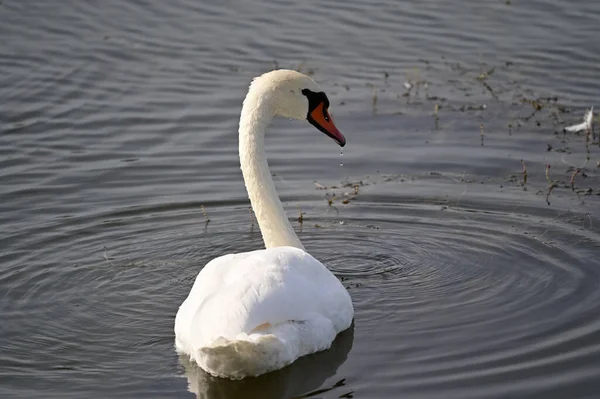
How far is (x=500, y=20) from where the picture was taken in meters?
15.1

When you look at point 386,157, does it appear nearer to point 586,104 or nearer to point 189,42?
point 586,104

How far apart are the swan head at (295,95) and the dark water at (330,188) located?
110 cm

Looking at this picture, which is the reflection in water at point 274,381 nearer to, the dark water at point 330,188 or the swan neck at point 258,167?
the dark water at point 330,188

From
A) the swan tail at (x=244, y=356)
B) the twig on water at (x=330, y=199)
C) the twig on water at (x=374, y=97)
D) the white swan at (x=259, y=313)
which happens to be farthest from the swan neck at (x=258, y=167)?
the twig on water at (x=374, y=97)

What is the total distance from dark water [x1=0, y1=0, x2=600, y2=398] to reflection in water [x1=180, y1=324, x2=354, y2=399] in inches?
0.5

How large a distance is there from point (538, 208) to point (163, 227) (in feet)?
9.97

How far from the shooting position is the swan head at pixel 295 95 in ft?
26.9

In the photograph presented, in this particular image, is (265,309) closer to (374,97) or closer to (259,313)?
(259,313)

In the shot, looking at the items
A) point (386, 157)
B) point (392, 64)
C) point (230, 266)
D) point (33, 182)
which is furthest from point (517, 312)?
point (392, 64)

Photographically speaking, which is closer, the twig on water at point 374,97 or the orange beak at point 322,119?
the orange beak at point 322,119

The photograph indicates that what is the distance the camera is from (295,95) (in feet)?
27.1

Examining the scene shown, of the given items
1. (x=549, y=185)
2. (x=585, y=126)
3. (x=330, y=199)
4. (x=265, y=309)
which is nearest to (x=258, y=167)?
(x=330, y=199)

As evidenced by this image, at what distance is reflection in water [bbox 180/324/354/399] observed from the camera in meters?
6.48

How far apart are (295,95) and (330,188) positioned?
6.76 feet
